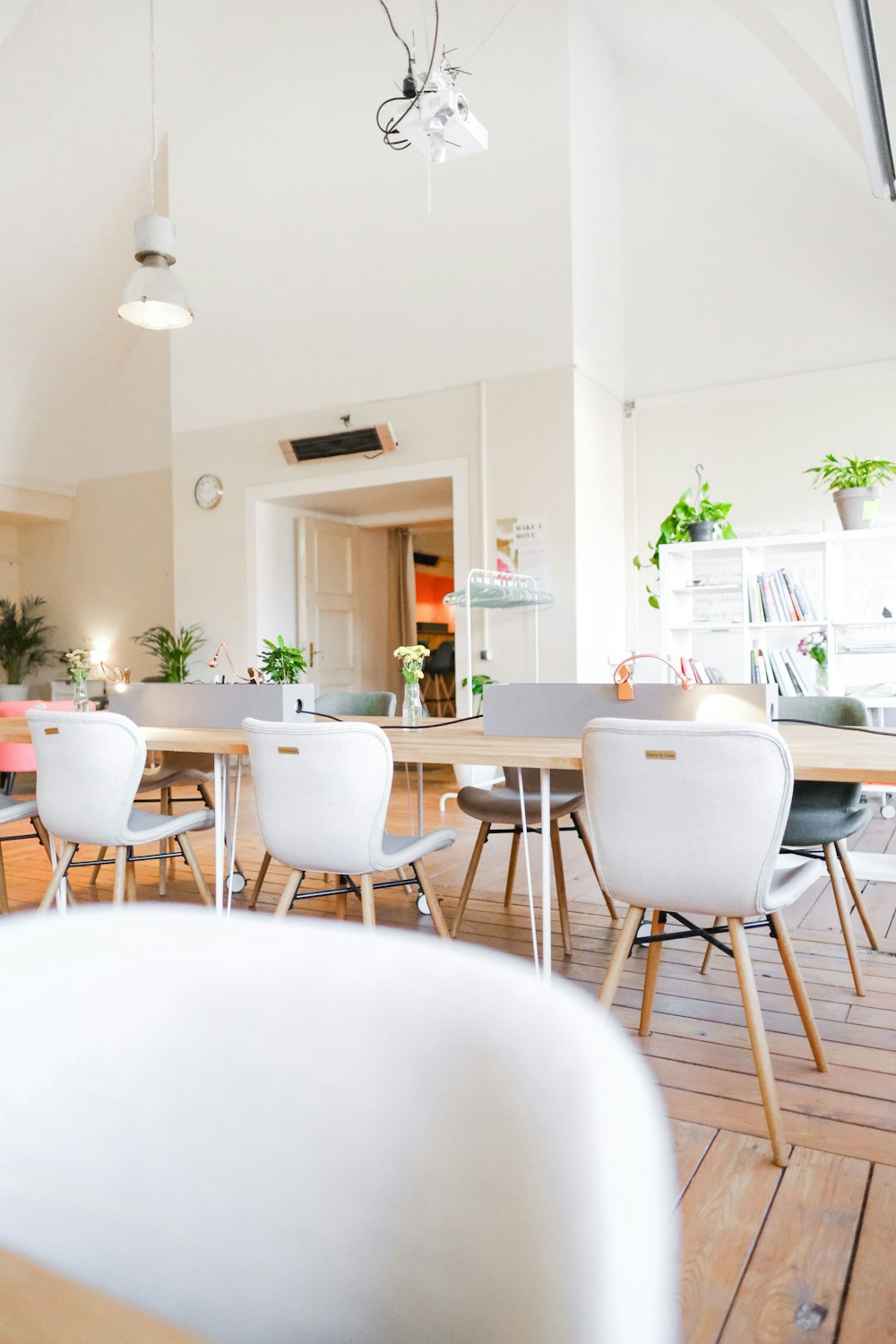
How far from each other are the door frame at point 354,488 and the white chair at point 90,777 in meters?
3.99

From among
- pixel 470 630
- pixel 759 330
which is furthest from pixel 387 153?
pixel 470 630

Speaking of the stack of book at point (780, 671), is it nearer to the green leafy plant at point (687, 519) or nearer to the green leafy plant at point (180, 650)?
the green leafy plant at point (687, 519)

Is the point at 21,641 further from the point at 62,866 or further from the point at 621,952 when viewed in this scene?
the point at 621,952

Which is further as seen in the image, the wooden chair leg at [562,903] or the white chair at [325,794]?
the wooden chair leg at [562,903]

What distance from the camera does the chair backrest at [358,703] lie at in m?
4.43

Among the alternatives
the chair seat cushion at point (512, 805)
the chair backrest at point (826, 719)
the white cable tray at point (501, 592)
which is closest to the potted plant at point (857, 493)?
the white cable tray at point (501, 592)

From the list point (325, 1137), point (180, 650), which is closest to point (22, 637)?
point (180, 650)

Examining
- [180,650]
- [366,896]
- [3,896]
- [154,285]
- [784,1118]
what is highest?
[154,285]

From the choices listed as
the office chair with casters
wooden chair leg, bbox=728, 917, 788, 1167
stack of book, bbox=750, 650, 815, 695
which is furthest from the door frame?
wooden chair leg, bbox=728, 917, 788, 1167

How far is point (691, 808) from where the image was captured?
6.47 feet

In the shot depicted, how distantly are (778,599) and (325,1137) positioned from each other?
17.6ft

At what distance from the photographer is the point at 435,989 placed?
2.15 ft

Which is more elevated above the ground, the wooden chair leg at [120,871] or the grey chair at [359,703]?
the grey chair at [359,703]

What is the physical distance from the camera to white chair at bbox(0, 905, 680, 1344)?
51 cm
